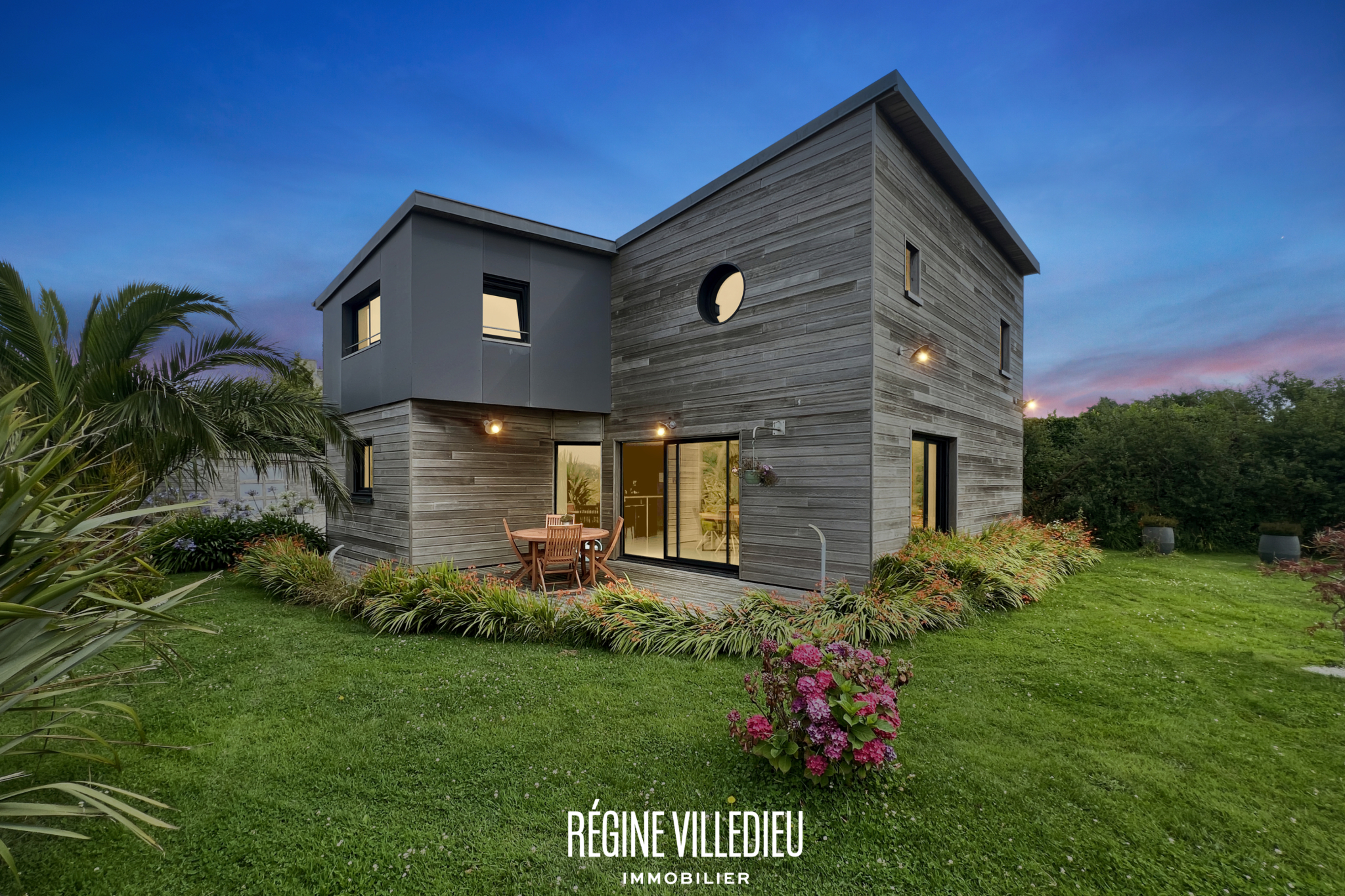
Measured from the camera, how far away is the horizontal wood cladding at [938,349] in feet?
22.1

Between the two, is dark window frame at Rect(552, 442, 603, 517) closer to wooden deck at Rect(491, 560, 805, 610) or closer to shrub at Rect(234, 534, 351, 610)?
wooden deck at Rect(491, 560, 805, 610)

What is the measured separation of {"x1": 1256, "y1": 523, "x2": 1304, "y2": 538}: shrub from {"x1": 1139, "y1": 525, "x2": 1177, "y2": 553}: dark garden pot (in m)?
1.37

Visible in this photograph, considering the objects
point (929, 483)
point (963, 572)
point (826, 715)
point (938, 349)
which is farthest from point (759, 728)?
point (938, 349)

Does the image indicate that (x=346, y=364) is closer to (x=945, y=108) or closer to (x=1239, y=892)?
(x=1239, y=892)

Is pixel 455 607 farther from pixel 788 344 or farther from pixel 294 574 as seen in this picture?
pixel 788 344

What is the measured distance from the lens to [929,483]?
27.4ft

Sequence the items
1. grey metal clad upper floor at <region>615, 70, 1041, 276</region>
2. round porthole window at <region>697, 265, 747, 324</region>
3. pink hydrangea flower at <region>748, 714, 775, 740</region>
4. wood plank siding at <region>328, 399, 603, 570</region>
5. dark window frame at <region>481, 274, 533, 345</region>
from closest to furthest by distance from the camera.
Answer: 1. pink hydrangea flower at <region>748, 714, 775, 740</region>
2. grey metal clad upper floor at <region>615, 70, 1041, 276</region>
3. round porthole window at <region>697, 265, 747, 324</region>
4. wood plank siding at <region>328, 399, 603, 570</region>
5. dark window frame at <region>481, 274, 533, 345</region>

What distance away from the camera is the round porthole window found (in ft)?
→ 26.3

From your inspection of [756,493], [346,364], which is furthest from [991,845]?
[346,364]

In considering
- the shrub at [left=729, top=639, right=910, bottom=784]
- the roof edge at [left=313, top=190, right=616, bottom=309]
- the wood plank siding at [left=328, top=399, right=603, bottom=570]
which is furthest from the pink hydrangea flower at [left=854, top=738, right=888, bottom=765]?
the roof edge at [left=313, top=190, right=616, bottom=309]

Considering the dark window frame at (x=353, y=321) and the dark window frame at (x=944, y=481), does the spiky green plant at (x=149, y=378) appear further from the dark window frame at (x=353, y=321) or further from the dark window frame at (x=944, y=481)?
the dark window frame at (x=944, y=481)

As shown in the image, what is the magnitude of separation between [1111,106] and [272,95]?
1978 cm

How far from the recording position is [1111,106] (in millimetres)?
10945

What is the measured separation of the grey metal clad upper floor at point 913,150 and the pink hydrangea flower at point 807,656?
6.51 meters
